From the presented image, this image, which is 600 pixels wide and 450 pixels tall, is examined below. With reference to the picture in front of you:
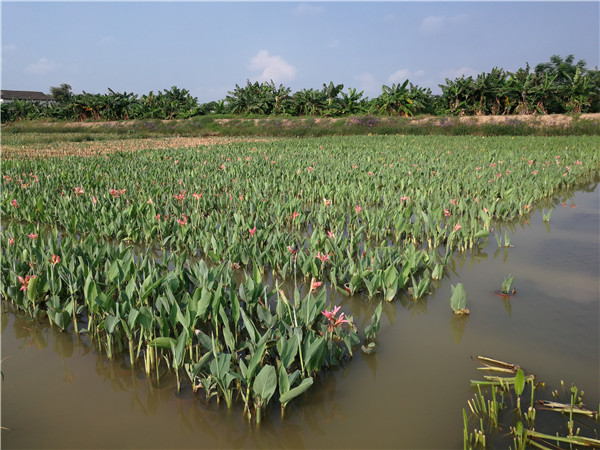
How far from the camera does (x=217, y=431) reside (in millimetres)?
1822

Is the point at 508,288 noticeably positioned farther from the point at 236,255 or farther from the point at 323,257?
the point at 236,255

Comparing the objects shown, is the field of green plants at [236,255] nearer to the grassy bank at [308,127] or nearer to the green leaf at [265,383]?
the green leaf at [265,383]

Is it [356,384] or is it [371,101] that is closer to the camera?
[356,384]

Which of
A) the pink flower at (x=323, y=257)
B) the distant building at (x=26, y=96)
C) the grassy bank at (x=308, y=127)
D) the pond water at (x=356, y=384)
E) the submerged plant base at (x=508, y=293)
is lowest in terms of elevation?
the pond water at (x=356, y=384)

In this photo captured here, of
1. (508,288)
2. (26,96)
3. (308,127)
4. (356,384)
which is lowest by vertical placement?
(356,384)

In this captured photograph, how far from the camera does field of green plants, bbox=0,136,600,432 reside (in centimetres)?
226

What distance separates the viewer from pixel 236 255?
372cm

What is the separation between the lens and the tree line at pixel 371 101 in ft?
81.2

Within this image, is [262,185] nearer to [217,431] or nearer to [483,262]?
[483,262]

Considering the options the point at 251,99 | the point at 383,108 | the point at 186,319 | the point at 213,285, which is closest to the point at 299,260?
the point at 213,285

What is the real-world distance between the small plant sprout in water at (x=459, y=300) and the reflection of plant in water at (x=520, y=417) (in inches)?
29.0

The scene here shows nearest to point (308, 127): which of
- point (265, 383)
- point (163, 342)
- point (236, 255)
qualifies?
point (236, 255)

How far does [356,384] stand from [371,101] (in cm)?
2893

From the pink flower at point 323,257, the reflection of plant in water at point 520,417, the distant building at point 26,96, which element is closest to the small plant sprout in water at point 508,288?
the reflection of plant in water at point 520,417
